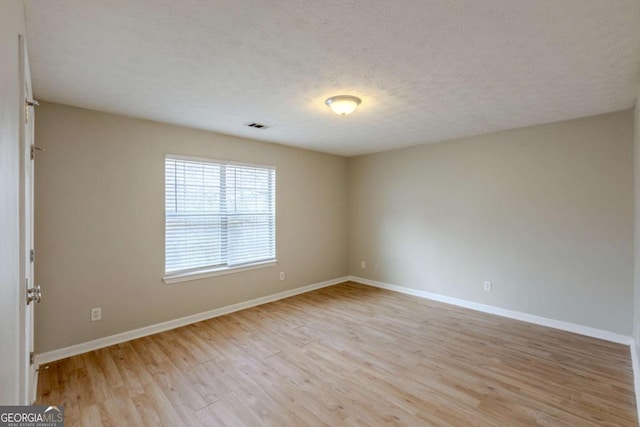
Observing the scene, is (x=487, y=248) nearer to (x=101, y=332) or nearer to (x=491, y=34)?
(x=491, y=34)

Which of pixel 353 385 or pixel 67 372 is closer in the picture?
pixel 353 385

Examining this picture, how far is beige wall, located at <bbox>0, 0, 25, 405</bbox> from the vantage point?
3.07 feet

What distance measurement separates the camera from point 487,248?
4121 millimetres

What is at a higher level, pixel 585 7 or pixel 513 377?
pixel 585 7

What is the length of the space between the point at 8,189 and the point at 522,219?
460 cm

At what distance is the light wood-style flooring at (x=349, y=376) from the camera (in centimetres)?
209

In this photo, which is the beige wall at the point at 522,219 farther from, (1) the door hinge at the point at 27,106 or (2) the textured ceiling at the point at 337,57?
(1) the door hinge at the point at 27,106

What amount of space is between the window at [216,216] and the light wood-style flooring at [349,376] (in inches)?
33.3

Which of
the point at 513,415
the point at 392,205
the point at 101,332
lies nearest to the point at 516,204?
the point at 392,205

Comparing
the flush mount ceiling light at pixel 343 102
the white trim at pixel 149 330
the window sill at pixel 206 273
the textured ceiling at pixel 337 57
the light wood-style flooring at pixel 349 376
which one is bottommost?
the light wood-style flooring at pixel 349 376

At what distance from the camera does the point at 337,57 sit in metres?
2.02

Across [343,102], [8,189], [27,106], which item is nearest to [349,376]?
[343,102]

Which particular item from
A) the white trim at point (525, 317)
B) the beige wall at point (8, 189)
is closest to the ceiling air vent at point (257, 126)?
the beige wall at point (8, 189)

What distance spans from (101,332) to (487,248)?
4.76m
